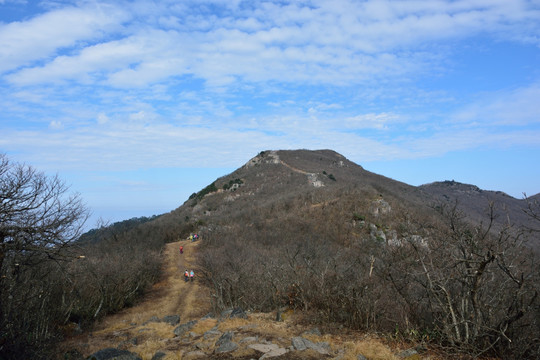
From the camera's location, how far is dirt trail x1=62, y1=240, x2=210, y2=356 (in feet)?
40.4

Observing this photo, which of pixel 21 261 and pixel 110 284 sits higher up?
pixel 21 261

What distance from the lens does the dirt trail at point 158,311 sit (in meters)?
12.3

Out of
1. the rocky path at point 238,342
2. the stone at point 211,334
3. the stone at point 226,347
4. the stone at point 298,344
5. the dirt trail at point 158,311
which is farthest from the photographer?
the dirt trail at point 158,311

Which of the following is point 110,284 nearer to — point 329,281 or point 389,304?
point 329,281

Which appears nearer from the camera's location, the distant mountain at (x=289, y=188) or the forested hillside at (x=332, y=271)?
the forested hillside at (x=332, y=271)

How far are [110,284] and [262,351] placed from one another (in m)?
15.1

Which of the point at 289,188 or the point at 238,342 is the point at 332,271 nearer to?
the point at 238,342

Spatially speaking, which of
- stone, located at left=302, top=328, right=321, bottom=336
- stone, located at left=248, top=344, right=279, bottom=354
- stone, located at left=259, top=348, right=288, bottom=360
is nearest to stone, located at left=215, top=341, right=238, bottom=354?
stone, located at left=248, top=344, right=279, bottom=354

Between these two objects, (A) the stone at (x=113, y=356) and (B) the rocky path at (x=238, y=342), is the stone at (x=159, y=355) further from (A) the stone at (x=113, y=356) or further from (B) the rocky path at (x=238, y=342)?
(A) the stone at (x=113, y=356)

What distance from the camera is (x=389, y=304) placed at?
9453 mm

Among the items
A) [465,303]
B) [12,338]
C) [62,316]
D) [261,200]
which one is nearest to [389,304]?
[465,303]

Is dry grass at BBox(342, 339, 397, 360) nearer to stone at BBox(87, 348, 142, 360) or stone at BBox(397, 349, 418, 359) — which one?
stone at BBox(397, 349, 418, 359)

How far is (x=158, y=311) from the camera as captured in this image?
20.6 metres

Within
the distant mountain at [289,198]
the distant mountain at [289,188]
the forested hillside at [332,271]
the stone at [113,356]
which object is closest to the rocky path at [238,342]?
the stone at [113,356]
